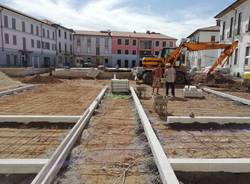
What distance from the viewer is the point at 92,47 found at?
56.8 m

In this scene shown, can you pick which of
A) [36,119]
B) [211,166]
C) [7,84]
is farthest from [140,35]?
[211,166]

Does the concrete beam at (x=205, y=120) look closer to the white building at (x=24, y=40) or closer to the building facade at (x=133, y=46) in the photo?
the white building at (x=24, y=40)

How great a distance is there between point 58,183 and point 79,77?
21.6 m

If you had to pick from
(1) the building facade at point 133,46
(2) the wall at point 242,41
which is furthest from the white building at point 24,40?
(2) the wall at point 242,41

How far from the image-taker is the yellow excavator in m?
15.6

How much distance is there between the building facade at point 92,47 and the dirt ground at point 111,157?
5084cm

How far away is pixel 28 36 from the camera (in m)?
41.2

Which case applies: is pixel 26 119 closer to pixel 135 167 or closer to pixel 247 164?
pixel 135 167

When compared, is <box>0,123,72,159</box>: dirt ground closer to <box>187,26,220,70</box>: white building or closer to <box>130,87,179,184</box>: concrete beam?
<box>130,87,179,184</box>: concrete beam

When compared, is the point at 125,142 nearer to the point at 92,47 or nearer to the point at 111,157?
the point at 111,157

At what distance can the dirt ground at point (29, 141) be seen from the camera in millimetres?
4680

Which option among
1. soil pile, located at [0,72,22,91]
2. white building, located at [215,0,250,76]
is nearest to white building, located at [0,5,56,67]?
soil pile, located at [0,72,22,91]

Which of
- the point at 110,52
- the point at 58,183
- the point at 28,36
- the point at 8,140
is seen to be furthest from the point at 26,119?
the point at 110,52

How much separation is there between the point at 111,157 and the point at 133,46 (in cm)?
5387
